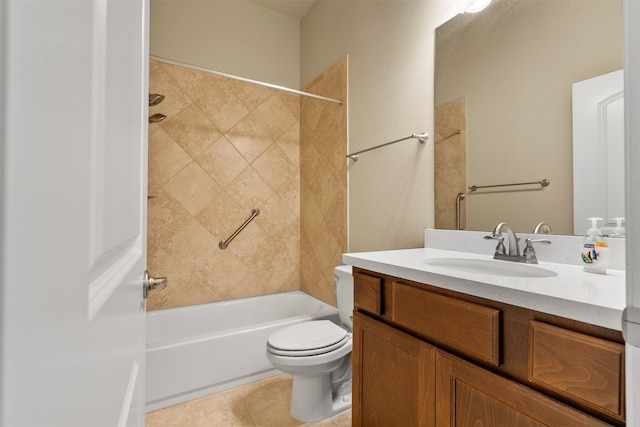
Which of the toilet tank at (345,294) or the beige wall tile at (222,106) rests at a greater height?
the beige wall tile at (222,106)

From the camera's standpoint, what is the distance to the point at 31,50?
6.5 inches

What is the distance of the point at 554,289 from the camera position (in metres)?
0.68

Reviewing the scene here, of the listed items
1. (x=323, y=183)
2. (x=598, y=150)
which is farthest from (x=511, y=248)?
(x=323, y=183)

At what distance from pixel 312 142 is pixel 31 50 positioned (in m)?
2.43

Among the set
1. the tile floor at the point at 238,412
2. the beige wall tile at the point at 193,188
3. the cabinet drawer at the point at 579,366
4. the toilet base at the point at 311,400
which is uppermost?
the beige wall tile at the point at 193,188

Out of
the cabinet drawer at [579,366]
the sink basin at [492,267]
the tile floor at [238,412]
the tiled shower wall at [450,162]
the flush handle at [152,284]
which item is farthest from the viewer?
the tile floor at [238,412]

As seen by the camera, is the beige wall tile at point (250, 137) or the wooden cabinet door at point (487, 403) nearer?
the wooden cabinet door at point (487, 403)

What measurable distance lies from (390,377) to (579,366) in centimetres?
58

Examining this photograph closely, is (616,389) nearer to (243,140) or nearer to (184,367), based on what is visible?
(184,367)

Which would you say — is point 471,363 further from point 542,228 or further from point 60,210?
point 60,210

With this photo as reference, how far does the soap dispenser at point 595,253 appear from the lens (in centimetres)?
87

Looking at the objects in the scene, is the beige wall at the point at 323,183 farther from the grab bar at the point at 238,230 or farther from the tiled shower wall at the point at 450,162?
the tiled shower wall at the point at 450,162

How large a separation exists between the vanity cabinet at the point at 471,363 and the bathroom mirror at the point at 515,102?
0.58 meters

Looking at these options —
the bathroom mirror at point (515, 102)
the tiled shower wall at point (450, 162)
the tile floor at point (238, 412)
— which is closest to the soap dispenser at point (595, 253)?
the bathroom mirror at point (515, 102)
